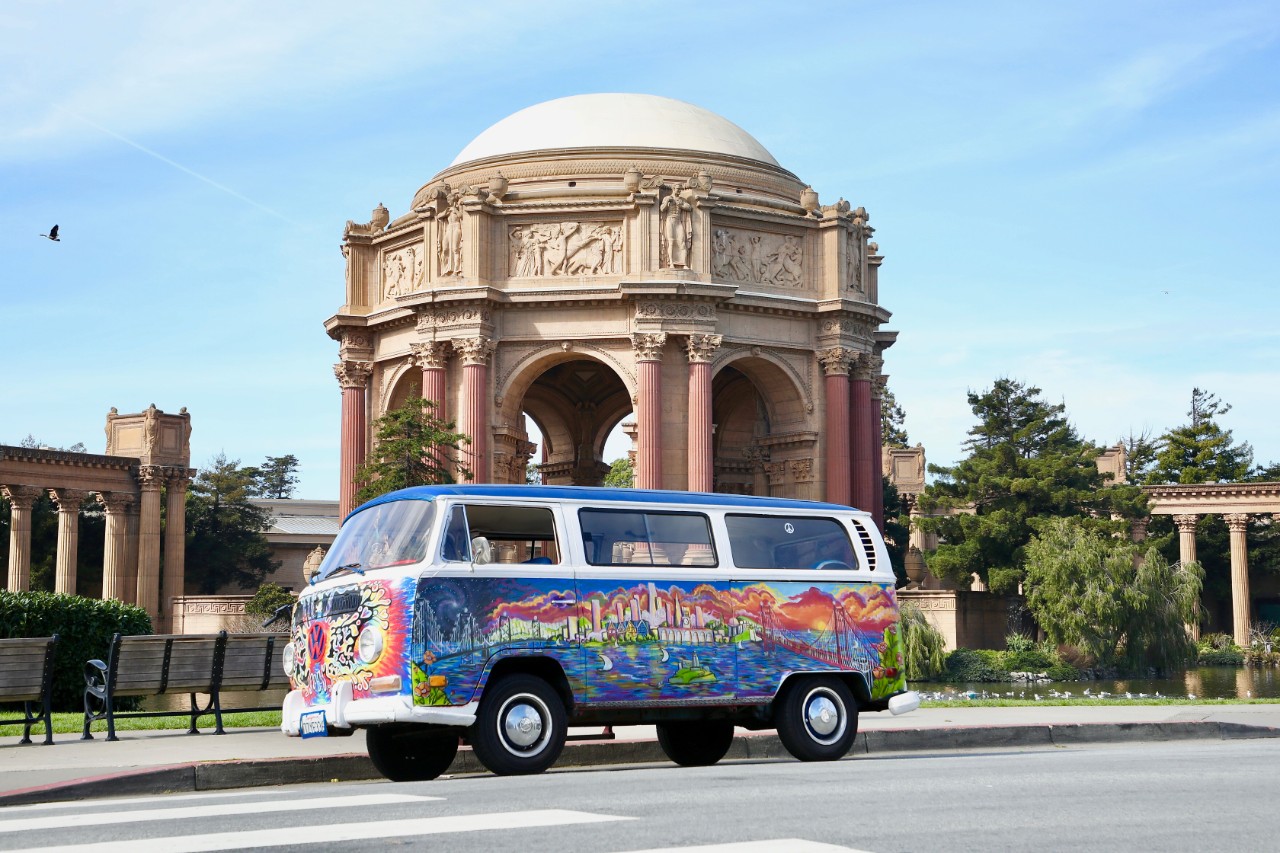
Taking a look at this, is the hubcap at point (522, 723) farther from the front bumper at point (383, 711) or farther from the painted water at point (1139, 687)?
the painted water at point (1139, 687)

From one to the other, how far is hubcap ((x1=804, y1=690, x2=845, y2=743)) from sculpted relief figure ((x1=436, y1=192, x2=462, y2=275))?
38.0m

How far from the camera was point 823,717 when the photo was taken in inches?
613

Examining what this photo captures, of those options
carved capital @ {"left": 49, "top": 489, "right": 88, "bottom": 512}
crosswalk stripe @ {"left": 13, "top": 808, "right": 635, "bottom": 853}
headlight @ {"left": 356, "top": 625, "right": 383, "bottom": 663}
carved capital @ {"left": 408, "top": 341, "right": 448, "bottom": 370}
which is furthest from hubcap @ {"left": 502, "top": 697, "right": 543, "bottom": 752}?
carved capital @ {"left": 49, "top": 489, "right": 88, "bottom": 512}

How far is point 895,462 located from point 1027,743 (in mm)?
68955

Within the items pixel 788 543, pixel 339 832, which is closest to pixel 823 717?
pixel 788 543

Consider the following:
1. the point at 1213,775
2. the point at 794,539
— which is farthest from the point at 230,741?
the point at 1213,775

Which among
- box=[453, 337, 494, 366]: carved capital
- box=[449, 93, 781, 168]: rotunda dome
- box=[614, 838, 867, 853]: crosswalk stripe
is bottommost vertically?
box=[614, 838, 867, 853]: crosswalk stripe

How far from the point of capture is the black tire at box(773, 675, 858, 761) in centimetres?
1540

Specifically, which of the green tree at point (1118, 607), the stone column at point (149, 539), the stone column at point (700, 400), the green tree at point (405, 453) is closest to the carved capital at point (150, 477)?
the stone column at point (149, 539)

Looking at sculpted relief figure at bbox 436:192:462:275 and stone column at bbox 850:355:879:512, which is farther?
stone column at bbox 850:355:879:512

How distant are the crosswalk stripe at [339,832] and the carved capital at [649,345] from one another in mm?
41083

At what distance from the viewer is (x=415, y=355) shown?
175ft

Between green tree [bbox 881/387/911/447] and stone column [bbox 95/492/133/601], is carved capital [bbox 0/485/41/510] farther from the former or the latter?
green tree [bbox 881/387/911/447]

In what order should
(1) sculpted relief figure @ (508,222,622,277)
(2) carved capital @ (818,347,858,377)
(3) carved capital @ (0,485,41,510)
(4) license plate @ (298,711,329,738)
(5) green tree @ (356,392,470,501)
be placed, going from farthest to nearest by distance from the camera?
(3) carved capital @ (0,485,41,510), (2) carved capital @ (818,347,858,377), (1) sculpted relief figure @ (508,222,622,277), (5) green tree @ (356,392,470,501), (4) license plate @ (298,711,329,738)
